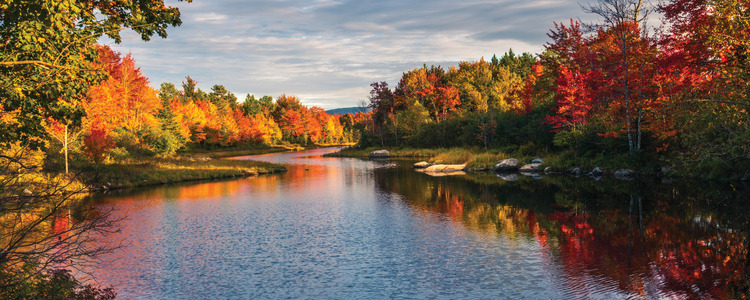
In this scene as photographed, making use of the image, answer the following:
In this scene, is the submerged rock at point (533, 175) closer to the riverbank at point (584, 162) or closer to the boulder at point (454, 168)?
the riverbank at point (584, 162)

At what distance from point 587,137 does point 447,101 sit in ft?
137

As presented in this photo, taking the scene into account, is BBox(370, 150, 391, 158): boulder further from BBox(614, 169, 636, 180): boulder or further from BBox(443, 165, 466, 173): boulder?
BBox(614, 169, 636, 180): boulder

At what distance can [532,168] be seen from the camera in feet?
132

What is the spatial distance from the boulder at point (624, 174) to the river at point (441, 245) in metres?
4.23

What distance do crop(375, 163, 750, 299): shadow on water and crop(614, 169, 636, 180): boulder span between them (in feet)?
8.74

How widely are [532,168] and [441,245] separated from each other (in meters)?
27.4

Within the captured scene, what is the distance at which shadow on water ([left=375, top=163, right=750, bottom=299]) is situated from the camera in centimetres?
1137

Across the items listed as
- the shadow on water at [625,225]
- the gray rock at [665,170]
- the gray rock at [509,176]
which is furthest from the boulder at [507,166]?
the gray rock at [665,170]

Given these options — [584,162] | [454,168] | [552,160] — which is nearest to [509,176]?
[552,160]

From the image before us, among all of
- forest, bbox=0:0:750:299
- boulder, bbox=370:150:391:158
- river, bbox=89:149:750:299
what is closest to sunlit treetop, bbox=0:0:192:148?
forest, bbox=0:0:750:299

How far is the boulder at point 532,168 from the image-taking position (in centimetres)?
3973

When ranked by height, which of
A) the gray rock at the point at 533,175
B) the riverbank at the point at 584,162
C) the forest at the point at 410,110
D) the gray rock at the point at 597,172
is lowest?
the gray rock at the point at 533,175

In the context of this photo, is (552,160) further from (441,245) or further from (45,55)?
(45,55)

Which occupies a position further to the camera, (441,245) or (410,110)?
(410,110)
